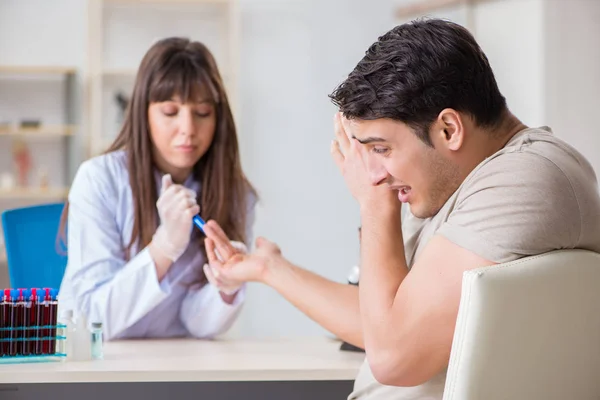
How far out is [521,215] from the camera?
1101 millimetres

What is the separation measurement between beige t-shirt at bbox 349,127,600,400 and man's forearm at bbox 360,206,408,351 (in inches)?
5.3

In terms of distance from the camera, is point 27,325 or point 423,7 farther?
point 423,7

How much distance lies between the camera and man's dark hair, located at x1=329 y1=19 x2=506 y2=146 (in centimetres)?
124

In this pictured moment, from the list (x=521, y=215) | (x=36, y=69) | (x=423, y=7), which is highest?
(x=423, y=7)

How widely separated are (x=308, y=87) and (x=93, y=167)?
269 cm

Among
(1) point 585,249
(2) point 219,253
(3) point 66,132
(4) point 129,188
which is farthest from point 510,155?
(3) point 66,132

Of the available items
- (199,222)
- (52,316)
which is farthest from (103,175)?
(52,316)

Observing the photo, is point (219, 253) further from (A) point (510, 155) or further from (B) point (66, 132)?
(B) point (66, 132)

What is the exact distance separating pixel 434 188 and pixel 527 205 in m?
0.23

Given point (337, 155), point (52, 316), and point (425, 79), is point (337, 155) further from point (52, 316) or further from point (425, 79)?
point (52, 316)

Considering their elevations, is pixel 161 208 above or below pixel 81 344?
above

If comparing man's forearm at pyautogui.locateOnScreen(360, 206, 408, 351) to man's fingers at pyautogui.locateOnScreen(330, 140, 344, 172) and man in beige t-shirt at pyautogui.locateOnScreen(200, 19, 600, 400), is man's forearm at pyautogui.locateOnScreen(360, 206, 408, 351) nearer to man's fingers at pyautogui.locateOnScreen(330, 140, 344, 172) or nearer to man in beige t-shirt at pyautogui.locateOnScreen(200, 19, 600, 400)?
man in beige t-shirt at pyautogui.locateOnScreen(200, 19, 600, 400)

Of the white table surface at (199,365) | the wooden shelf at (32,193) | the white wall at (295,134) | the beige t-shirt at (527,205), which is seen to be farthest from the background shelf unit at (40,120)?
the beige t-shirt at (527,205)

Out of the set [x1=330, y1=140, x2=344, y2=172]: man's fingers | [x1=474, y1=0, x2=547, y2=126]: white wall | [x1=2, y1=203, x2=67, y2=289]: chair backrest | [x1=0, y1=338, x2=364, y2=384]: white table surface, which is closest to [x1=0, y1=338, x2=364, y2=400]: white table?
[x1=0, y1=338, x2=364, y2=384]: white table surface
